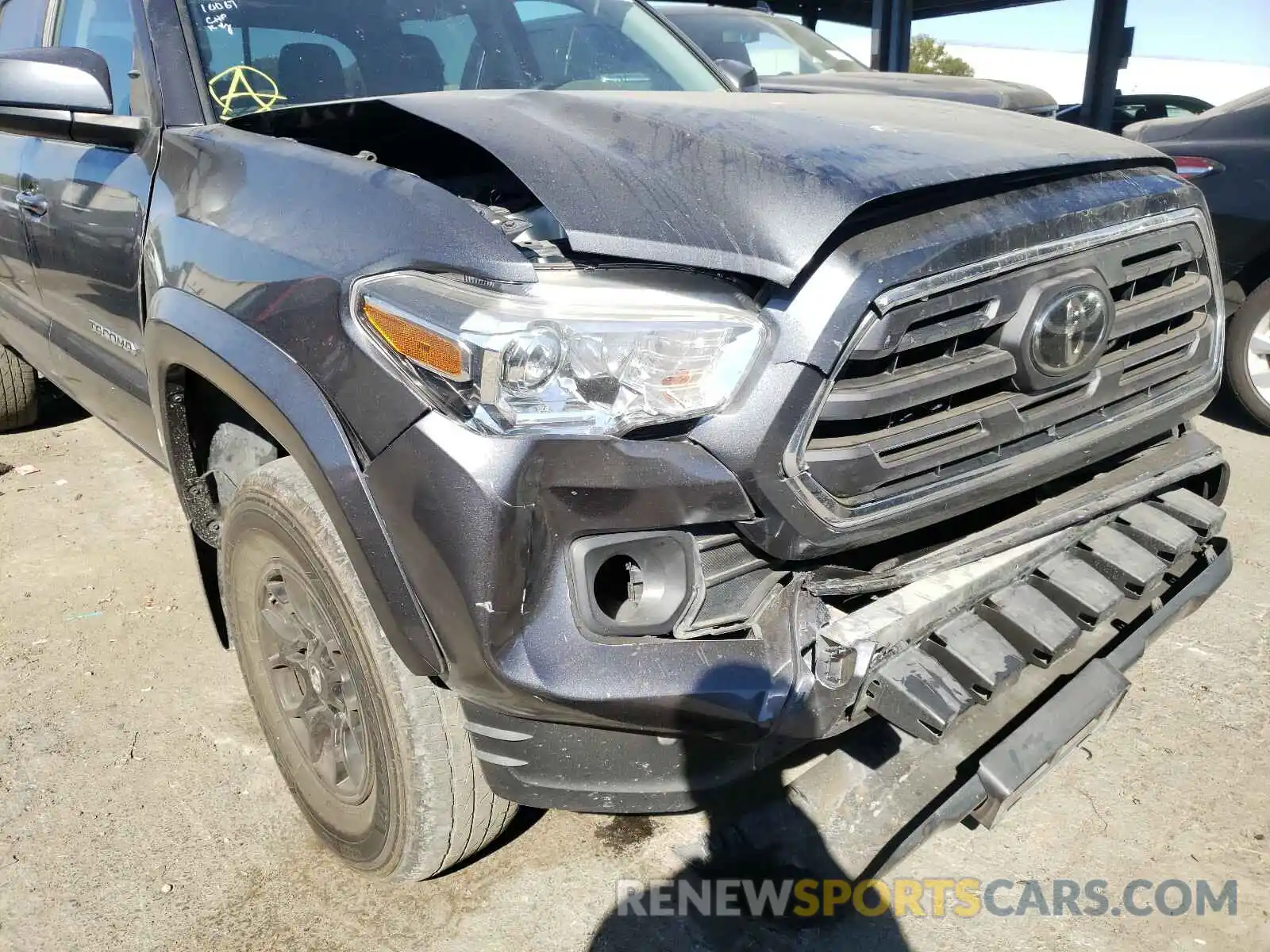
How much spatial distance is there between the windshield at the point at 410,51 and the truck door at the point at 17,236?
1.03 meters

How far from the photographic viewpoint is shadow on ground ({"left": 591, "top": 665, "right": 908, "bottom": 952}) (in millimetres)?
2068

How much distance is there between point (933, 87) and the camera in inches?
298

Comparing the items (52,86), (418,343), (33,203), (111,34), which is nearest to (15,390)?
(33,203)

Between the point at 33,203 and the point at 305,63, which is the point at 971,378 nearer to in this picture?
the point at 305,63

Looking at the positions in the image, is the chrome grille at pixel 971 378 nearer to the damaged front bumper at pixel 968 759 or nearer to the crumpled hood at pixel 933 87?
the damaged front bumper at pixel 968 759

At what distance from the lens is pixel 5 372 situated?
4711 millimetres

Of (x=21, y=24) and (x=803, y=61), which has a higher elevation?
(x=21, y=24)

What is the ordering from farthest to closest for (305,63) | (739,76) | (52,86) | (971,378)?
1. (739,76)
2. (305,63)
3. (52,86)
4. (971,378)

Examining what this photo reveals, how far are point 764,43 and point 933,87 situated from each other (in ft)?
5.06

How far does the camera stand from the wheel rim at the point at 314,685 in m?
2.06

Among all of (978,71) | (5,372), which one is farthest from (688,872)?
(978,71)

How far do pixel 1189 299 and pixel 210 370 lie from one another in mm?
2109

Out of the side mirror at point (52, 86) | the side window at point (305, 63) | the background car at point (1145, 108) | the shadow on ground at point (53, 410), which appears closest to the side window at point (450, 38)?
the side window at point (305, 63)

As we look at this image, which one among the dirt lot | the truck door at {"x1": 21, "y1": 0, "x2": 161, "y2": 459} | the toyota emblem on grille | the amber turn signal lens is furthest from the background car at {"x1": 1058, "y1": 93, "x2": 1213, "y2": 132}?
the amber turn signal lens
